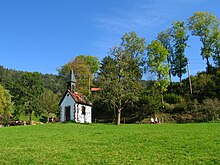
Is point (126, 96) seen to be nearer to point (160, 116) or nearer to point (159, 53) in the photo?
point (160, 116)

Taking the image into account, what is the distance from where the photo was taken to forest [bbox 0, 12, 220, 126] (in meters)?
37.2

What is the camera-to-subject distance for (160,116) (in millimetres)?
43438

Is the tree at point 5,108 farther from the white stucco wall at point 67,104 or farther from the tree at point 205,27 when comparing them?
the tree at point 205,27

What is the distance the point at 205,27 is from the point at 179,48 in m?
5.96

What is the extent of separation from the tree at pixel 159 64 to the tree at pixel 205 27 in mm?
9026

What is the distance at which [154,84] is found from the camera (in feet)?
147

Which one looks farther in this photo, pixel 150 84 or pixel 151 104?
pixel 150 84

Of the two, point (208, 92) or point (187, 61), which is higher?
point (187, 61)

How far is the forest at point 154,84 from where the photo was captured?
122 ft

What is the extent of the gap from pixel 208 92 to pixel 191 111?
547cm

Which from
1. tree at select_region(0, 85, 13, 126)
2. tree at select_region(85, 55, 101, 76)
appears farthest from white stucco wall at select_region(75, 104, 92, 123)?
tree at select_region(85, 55, 101, 76)

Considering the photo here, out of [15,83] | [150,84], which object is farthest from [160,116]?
[15,83]

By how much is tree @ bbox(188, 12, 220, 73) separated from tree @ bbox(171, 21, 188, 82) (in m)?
2.22

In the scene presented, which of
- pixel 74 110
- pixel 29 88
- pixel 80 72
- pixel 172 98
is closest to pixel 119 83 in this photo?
pixel 74 110
